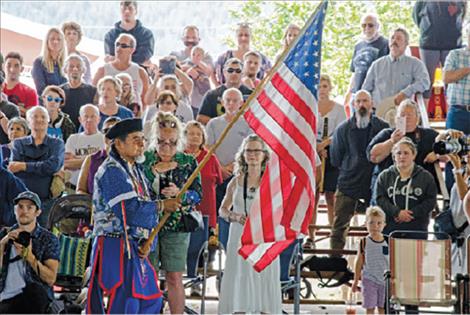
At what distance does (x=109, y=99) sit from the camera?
14414mm

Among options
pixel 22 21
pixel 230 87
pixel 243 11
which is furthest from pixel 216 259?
pixel 243 11

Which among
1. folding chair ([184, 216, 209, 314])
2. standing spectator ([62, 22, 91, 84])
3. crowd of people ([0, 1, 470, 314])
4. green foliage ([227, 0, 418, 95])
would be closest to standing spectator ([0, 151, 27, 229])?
crowd of people ([0, 1, 470, 314])

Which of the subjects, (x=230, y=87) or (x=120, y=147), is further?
(x=230, y=87)

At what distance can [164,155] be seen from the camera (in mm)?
11664

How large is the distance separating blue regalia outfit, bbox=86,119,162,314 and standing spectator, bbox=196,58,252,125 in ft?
15.3

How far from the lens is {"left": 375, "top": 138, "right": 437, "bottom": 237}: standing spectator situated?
13.2m

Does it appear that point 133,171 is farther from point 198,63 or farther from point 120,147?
point 198,63

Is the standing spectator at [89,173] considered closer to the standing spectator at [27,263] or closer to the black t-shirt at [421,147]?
the standing spectator at [27,263]

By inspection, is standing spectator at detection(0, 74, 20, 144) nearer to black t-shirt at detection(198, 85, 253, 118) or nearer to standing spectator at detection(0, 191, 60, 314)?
black t-shirt at detection(198, 85, 253, 118)

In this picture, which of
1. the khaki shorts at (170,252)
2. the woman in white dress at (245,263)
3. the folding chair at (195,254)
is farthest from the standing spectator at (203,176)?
the khaki shorts at (170,252)

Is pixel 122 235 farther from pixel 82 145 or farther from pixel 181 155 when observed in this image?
pixel 82 145

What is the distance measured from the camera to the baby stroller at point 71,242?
1183 cm

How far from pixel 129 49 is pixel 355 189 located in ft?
10.1

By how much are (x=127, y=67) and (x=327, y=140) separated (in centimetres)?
243
